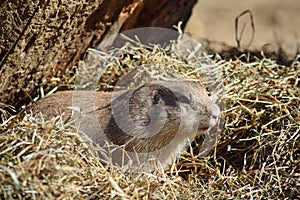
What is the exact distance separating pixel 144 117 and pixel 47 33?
90 cm

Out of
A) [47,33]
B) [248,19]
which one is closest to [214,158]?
[47,33]

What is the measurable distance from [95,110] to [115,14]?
3.54 feet

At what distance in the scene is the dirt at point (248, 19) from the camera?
26.9 feet

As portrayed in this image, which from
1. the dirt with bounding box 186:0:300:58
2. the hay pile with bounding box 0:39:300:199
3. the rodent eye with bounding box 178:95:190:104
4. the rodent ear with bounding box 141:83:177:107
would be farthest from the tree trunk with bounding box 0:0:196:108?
the dirt with bounding box 186:0:300:58

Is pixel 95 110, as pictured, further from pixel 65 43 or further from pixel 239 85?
pixel 239 85

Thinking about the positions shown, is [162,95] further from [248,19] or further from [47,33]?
[248,19]

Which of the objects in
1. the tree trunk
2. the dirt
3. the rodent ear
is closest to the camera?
the tree trunk

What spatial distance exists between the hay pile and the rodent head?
0.26m

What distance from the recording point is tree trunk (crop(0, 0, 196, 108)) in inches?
163

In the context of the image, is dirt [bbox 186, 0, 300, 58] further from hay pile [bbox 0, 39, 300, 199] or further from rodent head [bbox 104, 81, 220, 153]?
rodent head [bbox 104, 81, 220, 153]

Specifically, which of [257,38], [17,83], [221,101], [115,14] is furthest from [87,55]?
[257,38]

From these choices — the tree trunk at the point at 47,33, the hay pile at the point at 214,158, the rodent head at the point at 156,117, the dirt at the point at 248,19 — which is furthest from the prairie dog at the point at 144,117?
the dirt at the point at 248,19

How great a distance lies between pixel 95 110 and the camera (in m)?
4.29

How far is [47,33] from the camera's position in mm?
4426
